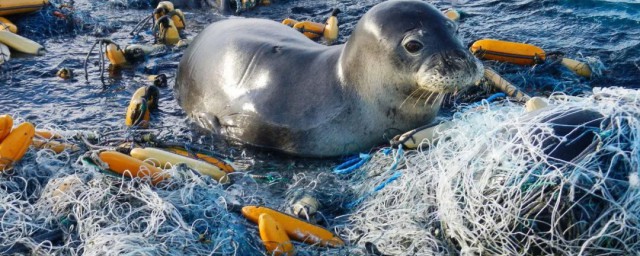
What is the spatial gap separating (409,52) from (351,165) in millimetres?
1006

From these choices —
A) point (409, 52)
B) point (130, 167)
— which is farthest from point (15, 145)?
point (409, 52)

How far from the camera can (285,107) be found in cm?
634

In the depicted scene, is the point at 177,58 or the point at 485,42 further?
the point at 177,58

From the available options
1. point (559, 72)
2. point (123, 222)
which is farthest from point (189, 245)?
point (559, 72)

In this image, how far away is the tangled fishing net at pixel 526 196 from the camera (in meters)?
3.45

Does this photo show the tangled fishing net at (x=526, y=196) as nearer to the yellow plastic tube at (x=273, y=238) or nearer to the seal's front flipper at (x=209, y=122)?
the yellow plastic tube at (x=273, y=238)

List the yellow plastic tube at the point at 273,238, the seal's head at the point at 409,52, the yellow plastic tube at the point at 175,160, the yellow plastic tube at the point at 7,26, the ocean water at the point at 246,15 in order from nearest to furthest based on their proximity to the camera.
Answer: the yellow plastic tube at the point at 273,238, the yellow plastic tube at the point at 175,160, the seal's head at the point at 409,52, the ocean water at the point at 246,15, the yellow plastic tube at the point at 7,26

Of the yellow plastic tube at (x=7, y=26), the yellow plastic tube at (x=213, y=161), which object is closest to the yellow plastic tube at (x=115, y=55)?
the yellow plastic tube at (x=7, y=26)

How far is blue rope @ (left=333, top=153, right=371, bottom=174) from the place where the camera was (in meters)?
5.75

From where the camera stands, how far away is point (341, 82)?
6215 mm

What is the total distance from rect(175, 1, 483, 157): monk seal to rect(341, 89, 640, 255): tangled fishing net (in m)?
1.35

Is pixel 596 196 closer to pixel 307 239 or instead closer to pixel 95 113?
pixel 307 239

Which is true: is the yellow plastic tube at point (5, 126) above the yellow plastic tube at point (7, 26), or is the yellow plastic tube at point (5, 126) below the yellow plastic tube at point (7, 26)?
above

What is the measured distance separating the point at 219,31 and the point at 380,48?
7.59ft
